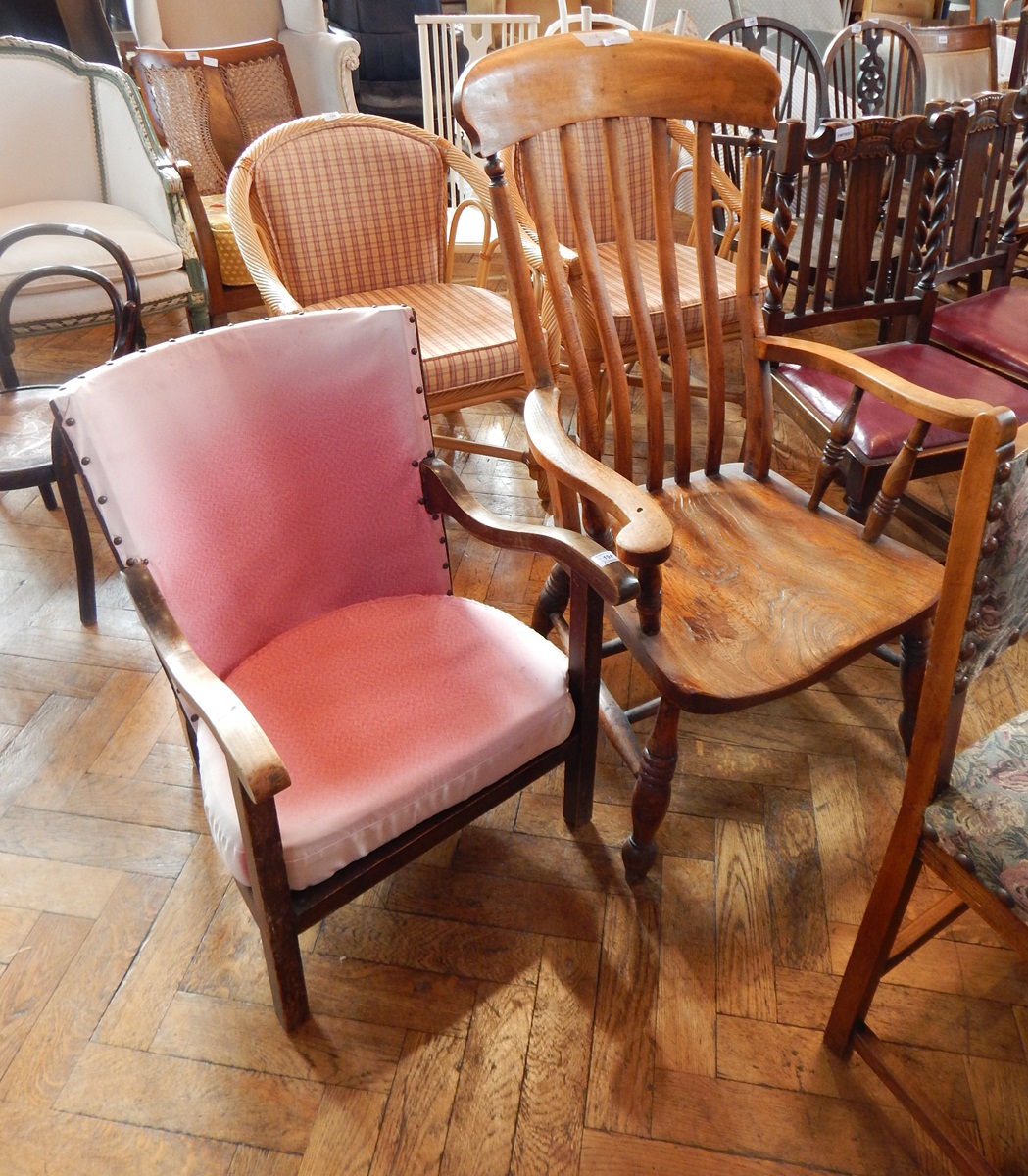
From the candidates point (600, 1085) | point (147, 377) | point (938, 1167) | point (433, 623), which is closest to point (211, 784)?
point (433, 623)

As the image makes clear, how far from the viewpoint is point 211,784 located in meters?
1.12

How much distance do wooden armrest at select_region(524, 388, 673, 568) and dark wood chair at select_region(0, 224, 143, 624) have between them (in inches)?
41.7

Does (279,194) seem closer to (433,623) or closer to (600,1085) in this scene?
(433,623)

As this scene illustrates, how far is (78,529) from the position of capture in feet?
6.21

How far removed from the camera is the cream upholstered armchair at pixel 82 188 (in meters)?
2.51

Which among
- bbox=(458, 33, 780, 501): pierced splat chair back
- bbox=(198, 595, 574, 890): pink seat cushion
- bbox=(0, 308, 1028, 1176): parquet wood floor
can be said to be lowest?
bbox=(0, 308, 1028, 1176): parquet wood floor

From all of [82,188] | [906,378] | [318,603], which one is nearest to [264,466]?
[318,603]

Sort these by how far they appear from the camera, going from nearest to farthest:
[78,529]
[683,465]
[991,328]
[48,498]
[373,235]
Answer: [683,465] < [78,529] < [991,328] < [373,235] < [48,498]

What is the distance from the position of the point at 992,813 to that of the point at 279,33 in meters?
3.93

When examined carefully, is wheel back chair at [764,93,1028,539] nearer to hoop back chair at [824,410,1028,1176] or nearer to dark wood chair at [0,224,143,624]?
hoop back chair at [824,410,1028,1176]

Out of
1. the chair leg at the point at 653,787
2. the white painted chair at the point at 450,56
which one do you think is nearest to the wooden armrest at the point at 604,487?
the chair leg at the point at 653,787

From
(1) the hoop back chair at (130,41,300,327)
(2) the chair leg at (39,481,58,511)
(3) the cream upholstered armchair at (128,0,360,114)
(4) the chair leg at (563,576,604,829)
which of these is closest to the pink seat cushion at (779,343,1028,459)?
(4) the chair leg at (563,576,604,829)

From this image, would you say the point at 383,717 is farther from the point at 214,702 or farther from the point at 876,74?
the point at 876,74

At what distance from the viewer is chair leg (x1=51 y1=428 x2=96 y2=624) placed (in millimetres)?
1790
